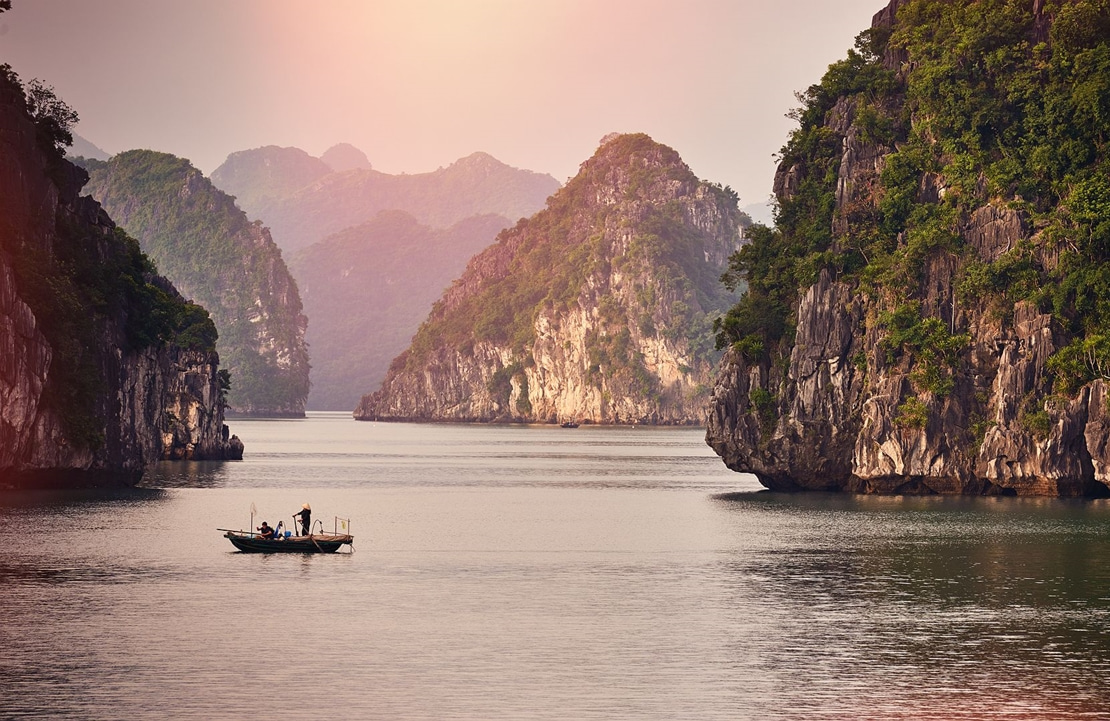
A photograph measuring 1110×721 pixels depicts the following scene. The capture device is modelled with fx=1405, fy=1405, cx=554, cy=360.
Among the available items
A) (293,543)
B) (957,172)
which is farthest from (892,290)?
(293,543)

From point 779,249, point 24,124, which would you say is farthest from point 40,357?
point 779,249

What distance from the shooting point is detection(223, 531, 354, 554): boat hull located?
62.5 m

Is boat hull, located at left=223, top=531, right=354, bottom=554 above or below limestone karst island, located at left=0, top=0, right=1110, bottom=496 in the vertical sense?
below

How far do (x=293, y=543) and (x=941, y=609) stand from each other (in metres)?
29.1

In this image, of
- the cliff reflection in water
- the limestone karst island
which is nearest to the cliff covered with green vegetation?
the limestone karst island

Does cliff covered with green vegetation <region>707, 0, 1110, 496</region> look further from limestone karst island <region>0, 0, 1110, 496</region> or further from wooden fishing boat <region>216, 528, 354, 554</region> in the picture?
wooden fishing boat <region>216, 528, 354, 554</region>

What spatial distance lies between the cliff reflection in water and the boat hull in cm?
1811

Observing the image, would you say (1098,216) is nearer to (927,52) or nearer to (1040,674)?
(927,52)

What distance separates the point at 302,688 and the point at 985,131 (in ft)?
240

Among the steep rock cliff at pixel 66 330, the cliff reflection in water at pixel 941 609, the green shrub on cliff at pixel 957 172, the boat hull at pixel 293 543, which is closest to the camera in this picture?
the cliff reflection in water at pixel 941 609

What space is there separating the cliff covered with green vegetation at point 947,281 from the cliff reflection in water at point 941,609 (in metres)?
9.76

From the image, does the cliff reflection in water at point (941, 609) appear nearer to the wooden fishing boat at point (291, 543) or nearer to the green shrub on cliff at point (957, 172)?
the green shrub on cliff at point (957, 172)

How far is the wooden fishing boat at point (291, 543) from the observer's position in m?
62.5

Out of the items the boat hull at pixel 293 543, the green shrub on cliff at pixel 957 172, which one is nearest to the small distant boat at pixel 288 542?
the boat hull at pixel 293 543
